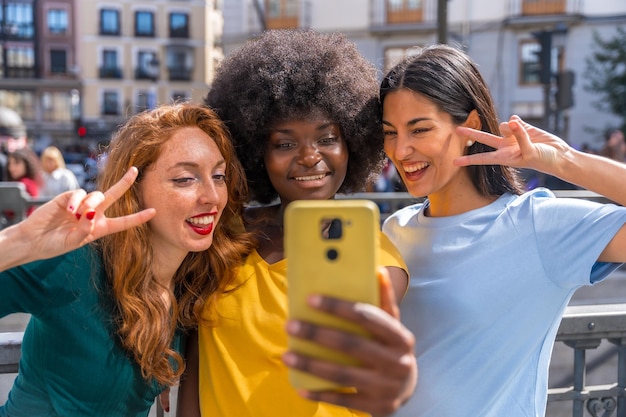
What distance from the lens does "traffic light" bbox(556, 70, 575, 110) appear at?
8.88m

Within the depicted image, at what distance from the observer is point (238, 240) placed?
1.96 metres

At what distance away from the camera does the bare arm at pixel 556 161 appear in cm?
176

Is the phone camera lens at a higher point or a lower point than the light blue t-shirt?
higher

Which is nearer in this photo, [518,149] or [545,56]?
[518,149]

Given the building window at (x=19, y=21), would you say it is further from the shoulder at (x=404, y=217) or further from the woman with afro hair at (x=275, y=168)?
the shoulder at (x=404, y=217)

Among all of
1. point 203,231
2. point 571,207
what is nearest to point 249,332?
point 203,231

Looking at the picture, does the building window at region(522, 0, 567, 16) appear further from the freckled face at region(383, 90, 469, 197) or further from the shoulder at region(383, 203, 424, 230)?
the freckled face at region(383, 90, 469, 197)

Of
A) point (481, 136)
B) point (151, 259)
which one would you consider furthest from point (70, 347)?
point (481, 136)

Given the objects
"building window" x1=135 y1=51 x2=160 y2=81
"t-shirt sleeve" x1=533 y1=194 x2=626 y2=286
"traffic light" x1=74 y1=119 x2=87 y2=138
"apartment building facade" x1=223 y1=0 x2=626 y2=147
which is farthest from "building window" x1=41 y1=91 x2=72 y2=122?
"t-shirt sleeve" x1=533 y1=194 x2=626 y2=286

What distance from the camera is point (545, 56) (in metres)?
8.38

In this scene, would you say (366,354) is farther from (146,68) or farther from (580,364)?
(146,68)

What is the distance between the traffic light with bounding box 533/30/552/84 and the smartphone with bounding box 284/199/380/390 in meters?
8.11

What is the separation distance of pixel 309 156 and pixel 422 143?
33cm

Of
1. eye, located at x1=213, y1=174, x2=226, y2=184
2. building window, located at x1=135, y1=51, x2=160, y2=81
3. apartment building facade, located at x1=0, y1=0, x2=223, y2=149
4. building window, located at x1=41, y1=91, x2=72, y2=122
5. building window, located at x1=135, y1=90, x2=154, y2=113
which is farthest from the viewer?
building window, located at x1=41, y1=91, x2=72, y2=122
